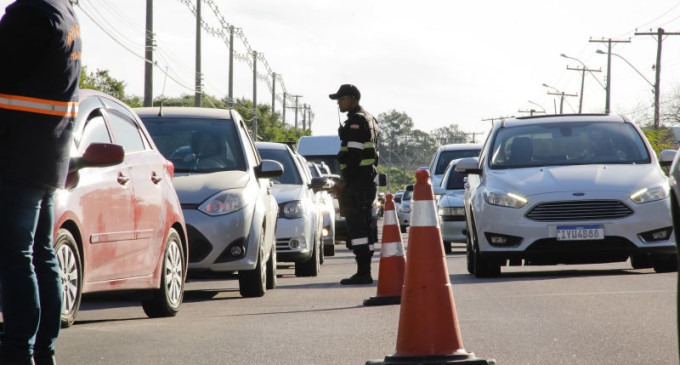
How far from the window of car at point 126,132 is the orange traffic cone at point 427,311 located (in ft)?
9.96

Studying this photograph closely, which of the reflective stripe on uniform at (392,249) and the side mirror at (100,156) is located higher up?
the side mirror at (100,156)

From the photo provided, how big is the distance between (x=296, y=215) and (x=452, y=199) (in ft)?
20.4

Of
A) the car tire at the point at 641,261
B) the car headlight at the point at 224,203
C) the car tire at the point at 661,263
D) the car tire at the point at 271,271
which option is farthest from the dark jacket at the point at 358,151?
the car tire at the point at 641,261

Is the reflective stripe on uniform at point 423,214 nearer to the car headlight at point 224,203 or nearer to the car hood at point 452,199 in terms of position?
the car headlight at point 224,203

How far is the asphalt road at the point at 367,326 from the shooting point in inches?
272

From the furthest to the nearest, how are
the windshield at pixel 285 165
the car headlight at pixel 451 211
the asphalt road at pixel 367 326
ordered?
1. the car headlight at pixel 451 211
2. the windshield at pixel 285 165
3. the asphalt road at pixel 367 326

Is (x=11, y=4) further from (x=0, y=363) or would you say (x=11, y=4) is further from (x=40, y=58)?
(x=0, y=363)

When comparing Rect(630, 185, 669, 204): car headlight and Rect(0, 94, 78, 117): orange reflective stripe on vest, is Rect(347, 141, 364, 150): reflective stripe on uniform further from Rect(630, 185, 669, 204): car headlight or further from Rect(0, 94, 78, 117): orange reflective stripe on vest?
Rect(0, 94, 78, 117): orange reflective stripe on vest

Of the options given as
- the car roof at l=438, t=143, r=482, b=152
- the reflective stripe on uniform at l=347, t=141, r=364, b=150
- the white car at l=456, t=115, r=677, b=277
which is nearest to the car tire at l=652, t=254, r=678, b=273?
the white car at l=456, t=115, r=677, b=277

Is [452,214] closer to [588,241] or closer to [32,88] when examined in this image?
[588,241]

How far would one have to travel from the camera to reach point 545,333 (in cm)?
774

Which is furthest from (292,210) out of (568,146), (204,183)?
(204,183)

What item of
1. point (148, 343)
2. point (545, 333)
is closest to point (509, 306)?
point (545, 333)

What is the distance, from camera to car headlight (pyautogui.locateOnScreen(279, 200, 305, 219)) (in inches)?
581
